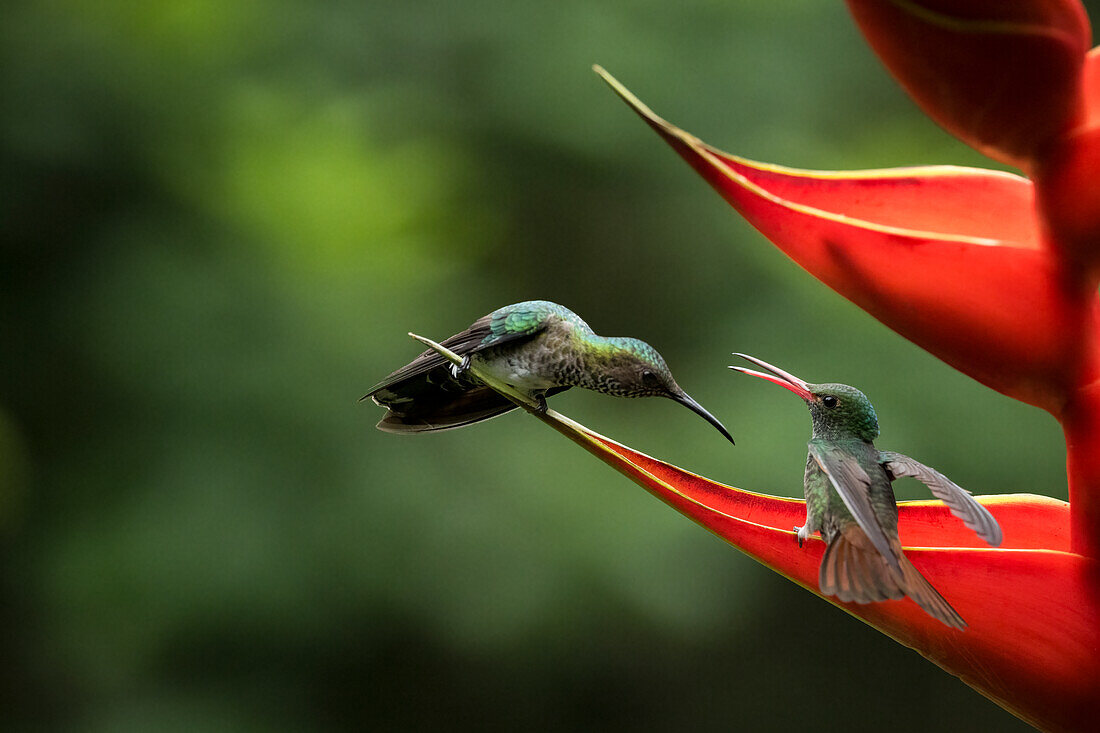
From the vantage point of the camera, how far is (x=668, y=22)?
2.45m

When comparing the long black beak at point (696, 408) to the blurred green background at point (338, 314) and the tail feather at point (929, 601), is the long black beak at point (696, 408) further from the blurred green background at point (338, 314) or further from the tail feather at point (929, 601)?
the blurred green background at point (338, 314)

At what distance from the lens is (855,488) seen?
0.43 m

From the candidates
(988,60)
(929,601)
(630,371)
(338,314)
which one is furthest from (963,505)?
(338,314)

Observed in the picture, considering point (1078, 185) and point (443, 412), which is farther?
point (443, 412)

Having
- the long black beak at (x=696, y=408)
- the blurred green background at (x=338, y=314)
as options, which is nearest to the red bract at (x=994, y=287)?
the long black beak at (x=696, y=408)

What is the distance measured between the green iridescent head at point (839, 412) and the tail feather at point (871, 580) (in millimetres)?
101

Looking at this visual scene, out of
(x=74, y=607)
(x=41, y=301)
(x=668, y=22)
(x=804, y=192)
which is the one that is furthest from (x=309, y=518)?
(x=804, y=192)

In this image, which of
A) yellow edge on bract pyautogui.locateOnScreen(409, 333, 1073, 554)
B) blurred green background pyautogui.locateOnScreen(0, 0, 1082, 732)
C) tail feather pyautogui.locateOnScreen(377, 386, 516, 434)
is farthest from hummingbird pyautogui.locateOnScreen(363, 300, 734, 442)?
blurred green background pyautogui.locateOnScreen(0, 0, 1082, 732)

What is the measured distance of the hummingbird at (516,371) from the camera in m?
0.60

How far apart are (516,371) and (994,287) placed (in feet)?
0.98

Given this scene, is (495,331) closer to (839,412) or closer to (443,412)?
(443,412)

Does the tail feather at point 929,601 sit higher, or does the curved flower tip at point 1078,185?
the curved flower tip at point 1078,185

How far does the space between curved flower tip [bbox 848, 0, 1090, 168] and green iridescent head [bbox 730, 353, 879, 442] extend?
6.2 inches

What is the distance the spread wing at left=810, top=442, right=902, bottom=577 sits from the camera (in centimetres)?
37
